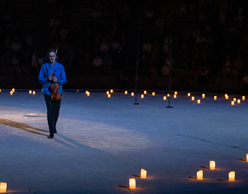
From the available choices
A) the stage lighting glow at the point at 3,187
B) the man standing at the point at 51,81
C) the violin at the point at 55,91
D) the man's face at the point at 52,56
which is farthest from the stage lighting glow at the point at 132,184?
the man's face at the point at 52,56

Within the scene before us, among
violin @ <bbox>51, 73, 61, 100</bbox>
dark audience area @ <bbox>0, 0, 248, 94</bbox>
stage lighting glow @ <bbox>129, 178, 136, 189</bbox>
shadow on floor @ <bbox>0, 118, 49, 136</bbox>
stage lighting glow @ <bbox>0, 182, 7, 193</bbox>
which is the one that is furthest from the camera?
dark audience area @ <bbox>0, 0, 248, 94</bbox>

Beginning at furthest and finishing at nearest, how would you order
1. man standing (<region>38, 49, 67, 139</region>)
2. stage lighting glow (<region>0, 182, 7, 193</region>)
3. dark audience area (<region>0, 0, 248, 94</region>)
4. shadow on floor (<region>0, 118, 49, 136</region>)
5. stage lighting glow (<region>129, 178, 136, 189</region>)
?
dark audience area (<region>0, 0, 248, 94</region>)
shadow on floor (<region>0, 118, 49, 136</region>)
man standing (<region>38, 49, 67, 139</region>)
stage lighting glow (<region>129, 178, 136, 189</region>)
stage lighting glow (<region>0, 182, 7, 193</region>)

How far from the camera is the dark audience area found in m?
22.5

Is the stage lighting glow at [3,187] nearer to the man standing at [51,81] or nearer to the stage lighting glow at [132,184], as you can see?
the stage lighting glow at [132,184]

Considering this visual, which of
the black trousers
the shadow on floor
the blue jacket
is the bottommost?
the shadow on floor

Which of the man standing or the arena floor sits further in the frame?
the man standing

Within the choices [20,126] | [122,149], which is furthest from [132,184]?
[20,126]

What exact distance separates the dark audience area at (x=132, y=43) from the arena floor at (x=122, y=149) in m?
7.79

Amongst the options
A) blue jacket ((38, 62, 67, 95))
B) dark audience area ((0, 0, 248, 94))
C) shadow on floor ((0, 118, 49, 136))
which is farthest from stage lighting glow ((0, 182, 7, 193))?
dark audience area ((0, 0, 248, 94))

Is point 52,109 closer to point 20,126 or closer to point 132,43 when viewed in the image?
point 20,126

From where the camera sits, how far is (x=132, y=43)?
82.0 ft

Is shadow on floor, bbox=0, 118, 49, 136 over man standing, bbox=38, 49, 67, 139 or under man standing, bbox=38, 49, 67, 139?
under

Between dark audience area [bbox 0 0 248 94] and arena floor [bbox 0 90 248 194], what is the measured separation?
25.6 ft

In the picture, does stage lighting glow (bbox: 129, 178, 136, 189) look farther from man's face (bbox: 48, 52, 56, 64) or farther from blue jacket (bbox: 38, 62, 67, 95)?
man's face (bbox: 48, 52, 56, 64)
